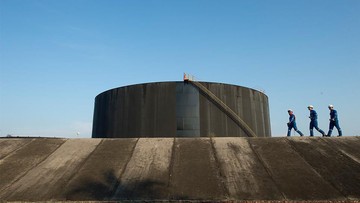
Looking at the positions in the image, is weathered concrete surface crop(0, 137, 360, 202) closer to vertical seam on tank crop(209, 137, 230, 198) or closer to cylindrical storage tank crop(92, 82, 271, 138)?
vertical seam on tank crop(209, 137, 230, 198)

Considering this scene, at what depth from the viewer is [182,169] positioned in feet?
33.3

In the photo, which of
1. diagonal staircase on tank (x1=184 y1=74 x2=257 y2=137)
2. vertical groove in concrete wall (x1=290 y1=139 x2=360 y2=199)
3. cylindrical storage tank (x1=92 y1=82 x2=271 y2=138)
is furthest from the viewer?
diagonal staircase on tank (x1=184 y1=74 x2=257 y2=137)

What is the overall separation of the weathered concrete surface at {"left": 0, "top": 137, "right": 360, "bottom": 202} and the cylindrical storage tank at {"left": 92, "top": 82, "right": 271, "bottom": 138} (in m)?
5.24

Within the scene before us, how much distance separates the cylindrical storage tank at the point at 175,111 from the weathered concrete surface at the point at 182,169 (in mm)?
5235

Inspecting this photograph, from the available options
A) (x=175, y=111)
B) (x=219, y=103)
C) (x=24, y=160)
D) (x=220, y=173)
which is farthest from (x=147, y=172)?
(x=219, y=103)

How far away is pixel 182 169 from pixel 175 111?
8168 mm

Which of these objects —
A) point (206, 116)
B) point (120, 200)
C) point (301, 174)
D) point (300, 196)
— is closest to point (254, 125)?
point (206, 116)

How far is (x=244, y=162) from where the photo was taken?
34.7 ft

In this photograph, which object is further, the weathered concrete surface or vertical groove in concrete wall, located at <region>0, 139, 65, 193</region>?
vertical groove in concrete wall, located at <region>0, 139, 65, 193</region>

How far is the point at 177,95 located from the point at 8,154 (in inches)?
370

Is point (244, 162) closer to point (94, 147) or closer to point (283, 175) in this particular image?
point (283, 175)

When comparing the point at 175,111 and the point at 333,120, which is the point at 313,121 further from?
the point at 175,111

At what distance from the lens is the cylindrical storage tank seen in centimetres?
1803

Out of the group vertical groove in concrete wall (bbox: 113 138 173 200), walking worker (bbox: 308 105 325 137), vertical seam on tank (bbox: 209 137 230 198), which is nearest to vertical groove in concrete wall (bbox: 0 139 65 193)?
vertical groove in concrete wall (bbox: 113 138 173 200)
